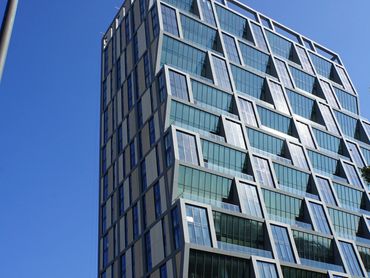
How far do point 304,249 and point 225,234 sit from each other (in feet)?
46.8

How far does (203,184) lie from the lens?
2490 inches

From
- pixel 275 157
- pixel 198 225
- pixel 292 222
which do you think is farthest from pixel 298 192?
pixel 198 225

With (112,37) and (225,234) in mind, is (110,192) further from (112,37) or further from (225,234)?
(112,37)

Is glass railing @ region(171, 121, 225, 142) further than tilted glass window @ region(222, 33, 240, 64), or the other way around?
tilted glass window @ region(222, 33, 240, 64)

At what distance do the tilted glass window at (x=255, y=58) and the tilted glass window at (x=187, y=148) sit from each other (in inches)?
1074

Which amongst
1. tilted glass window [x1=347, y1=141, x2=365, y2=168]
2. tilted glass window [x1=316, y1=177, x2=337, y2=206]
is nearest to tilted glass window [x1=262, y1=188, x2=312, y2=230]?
tilted glass window [x1=316, y1=177, x2=337, y2=206]

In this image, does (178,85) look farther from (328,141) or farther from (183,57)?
(328,141)

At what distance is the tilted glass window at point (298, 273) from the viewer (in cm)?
6225

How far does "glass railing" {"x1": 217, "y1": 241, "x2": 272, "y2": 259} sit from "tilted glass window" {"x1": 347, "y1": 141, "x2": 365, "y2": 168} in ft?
123

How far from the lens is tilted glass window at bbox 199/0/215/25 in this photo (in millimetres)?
86312

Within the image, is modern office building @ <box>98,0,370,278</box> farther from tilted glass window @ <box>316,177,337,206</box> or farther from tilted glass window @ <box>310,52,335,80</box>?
tilted glass window @ <box>310,52,335,80</box>

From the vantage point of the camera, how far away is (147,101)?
243 ft

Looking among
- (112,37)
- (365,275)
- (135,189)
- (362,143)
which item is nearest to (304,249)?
(365,275)

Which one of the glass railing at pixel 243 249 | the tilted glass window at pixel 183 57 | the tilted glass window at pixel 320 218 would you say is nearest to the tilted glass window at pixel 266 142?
the tilted glass window at pixel 320 218
